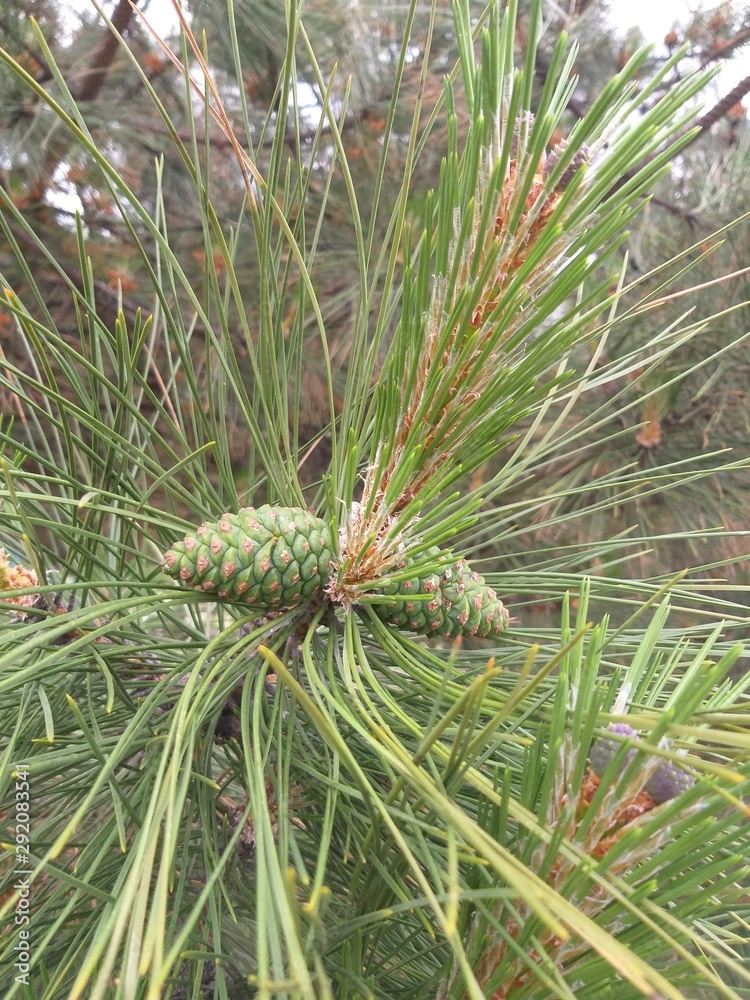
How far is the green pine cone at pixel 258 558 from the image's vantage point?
0.34m

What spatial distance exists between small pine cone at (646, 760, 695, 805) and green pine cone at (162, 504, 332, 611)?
0.62 ft

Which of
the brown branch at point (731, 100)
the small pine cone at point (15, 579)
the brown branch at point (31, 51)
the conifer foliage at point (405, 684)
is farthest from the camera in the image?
the brown branch at point (731, 100)

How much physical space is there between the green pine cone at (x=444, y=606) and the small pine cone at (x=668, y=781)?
14 centimetres

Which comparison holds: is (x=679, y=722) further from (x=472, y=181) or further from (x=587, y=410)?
(x=587, y=410)

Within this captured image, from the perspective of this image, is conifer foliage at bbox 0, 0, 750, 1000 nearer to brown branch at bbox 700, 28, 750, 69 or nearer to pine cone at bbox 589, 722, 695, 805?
pine cone at bbox 589, 722, 695, 805

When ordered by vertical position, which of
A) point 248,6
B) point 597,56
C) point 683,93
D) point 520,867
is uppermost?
point 597,56

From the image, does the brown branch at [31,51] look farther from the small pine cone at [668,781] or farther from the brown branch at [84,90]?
the small pine cone at [668,781]

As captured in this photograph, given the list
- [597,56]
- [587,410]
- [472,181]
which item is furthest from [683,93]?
[597,56]

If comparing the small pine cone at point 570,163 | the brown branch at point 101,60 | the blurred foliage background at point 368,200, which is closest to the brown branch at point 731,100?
the blurred foliage background at point 368,200

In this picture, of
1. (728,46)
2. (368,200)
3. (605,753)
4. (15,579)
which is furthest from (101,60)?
(605,753)

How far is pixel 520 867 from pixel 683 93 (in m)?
0.27

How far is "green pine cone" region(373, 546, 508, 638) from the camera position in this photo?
0.37 meters

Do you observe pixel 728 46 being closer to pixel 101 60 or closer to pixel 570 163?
pixel 101 60

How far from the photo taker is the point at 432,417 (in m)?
0.35
